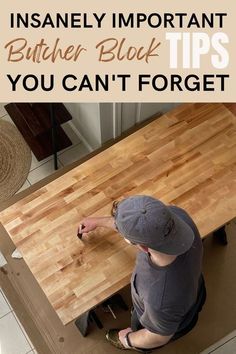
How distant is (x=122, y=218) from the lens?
186 cm

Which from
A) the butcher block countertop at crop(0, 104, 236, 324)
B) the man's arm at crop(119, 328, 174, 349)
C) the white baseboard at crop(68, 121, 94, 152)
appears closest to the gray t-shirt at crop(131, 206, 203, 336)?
the man's arm at crop(119, 328, 174, 349)

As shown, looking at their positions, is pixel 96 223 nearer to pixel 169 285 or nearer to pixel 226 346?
pixel 169 285

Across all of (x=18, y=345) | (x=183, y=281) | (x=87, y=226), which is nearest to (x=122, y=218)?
(x=183, y=281)

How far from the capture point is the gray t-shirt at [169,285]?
208 cm

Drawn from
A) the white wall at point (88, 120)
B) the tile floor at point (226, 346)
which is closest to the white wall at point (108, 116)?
the white wall at point (88, 120)

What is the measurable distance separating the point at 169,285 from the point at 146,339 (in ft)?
1.44

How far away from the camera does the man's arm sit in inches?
92.4

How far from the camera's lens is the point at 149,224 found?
71.5 inches

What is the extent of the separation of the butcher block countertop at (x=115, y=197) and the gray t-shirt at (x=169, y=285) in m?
0.37

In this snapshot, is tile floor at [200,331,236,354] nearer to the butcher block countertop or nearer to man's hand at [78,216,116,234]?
the butcher block countertop

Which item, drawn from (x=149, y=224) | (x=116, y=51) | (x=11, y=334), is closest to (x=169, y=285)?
(x=149, y=224)

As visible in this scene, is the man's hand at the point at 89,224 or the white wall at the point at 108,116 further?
the white wall at the point at 108,116

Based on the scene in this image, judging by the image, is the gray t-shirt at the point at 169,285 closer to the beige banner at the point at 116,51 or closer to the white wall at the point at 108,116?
Result: the beige banner at the point at 116,51

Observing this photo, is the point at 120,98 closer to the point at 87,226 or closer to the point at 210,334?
the point at 87,226
